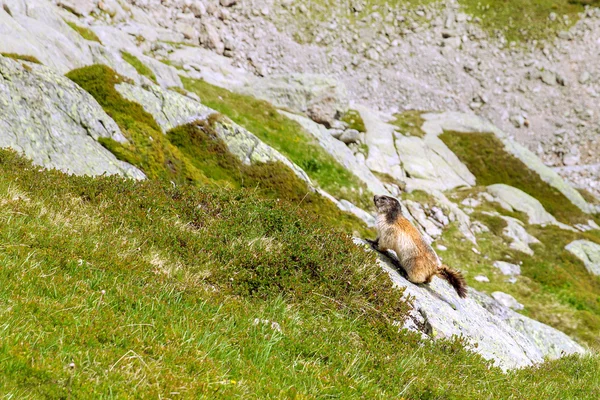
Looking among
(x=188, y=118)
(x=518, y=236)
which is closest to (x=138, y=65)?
(x=188, y=118)

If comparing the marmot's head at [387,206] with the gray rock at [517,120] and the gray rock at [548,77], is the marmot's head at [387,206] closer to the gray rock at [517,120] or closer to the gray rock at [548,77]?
the gray rock at [517,120]

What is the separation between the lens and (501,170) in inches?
2357

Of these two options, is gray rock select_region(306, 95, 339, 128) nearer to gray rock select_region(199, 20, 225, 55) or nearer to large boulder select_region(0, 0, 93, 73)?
large boulder select_region(0, 0, 93, 73)

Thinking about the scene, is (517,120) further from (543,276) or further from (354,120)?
(543,276)

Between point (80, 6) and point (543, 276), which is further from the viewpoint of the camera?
point (80, 6)

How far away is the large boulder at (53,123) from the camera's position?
14.4 m

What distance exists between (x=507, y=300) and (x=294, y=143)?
1593 centimetres

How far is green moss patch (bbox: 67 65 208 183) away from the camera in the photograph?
57.9ft

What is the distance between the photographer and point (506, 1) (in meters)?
93.4

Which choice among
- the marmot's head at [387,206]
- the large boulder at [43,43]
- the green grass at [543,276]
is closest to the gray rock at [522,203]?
the green grass at [543,276]

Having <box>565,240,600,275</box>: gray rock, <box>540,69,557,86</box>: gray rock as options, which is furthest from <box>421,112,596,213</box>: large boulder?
<box>540,69,557,86</box>: gray rock

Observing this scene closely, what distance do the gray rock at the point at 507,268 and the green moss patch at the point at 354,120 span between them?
22.5m

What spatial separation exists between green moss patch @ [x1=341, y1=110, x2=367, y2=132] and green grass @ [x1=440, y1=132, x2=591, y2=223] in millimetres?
14391

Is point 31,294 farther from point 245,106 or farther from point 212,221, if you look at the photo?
point 245,106
